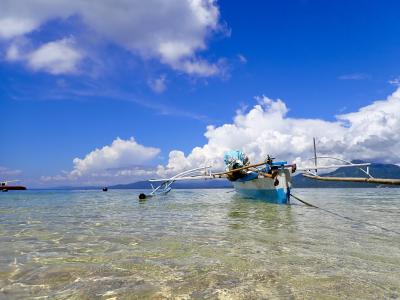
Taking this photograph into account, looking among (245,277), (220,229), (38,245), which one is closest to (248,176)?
(220,229)

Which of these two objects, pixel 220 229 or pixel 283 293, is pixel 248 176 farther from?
pixel 283 293

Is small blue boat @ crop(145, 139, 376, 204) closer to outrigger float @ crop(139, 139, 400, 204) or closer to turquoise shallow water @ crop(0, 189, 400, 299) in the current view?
outrigger float @ crop(139, 139, 400, 204)

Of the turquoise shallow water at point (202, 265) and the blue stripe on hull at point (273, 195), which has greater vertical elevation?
the blue stripe on hull at point (273, 195)

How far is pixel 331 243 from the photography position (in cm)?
960

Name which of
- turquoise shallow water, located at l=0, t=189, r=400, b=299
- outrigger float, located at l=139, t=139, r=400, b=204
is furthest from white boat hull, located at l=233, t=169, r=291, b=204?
turquoise shallow water, located at l=0, t=189, r=400, b=299

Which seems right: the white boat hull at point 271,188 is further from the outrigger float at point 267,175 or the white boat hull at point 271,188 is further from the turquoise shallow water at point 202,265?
the turquoise shallow water at point 202,265

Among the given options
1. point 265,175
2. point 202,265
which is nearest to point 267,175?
point 265,175

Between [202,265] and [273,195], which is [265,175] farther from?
[202,265]

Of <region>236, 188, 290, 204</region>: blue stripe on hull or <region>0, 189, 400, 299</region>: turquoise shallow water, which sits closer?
<region>0, 189, 400, 299</region>: turquoise shallow water

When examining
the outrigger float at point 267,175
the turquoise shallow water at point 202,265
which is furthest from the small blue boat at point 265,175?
the turquoise shallow water at point 202,265

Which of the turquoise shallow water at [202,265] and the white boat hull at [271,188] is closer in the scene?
the turquoise shallow water at [202,265]

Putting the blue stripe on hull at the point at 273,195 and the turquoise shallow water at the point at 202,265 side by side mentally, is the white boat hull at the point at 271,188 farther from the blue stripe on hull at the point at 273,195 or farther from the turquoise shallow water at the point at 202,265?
the turquoise shallow water at the point at 202,265

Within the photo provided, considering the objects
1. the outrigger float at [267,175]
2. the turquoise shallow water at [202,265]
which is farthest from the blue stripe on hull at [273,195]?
the turquoise shallow water at [202,265]

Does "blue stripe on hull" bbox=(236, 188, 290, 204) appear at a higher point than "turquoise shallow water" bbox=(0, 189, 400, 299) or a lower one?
higher
